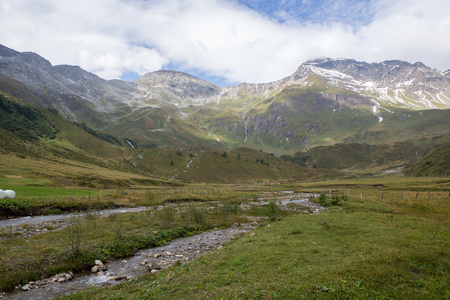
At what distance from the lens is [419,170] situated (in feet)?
493

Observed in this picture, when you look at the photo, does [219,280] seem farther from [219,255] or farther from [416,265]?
[416,265]

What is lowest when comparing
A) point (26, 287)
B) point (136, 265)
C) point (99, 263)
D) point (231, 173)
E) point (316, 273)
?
point (231, 173)

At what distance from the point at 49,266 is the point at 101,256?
3322mm

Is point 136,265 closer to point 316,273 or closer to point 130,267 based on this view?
point 130,267

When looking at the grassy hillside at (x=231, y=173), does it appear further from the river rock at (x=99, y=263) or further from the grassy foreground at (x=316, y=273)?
the grassy foreground at (x=316, y=273)

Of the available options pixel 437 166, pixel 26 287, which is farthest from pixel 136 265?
pixel 437 166

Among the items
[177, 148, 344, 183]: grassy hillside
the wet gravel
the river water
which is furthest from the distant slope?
the wet gravel

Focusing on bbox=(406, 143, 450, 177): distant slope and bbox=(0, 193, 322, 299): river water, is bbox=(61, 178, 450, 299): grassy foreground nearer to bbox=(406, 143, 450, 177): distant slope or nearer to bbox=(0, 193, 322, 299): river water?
bbox=(0, 193, 322, 299): river water

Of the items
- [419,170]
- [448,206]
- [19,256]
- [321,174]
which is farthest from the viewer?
[321,174]

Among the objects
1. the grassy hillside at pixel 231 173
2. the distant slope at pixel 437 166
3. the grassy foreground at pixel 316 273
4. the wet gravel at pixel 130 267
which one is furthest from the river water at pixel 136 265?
the distant slope at pixel 437 166

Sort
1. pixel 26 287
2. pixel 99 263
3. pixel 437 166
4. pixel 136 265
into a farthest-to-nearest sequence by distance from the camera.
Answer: pixel 437 166 < pixel 136 265 < pixel 99 263 < pixel 26 287

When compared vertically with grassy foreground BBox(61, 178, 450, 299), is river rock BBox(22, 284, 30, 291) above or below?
below

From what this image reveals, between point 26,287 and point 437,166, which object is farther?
point 437,166

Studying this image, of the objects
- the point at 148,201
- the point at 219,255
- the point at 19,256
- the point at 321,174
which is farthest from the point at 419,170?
the point at 19,256
